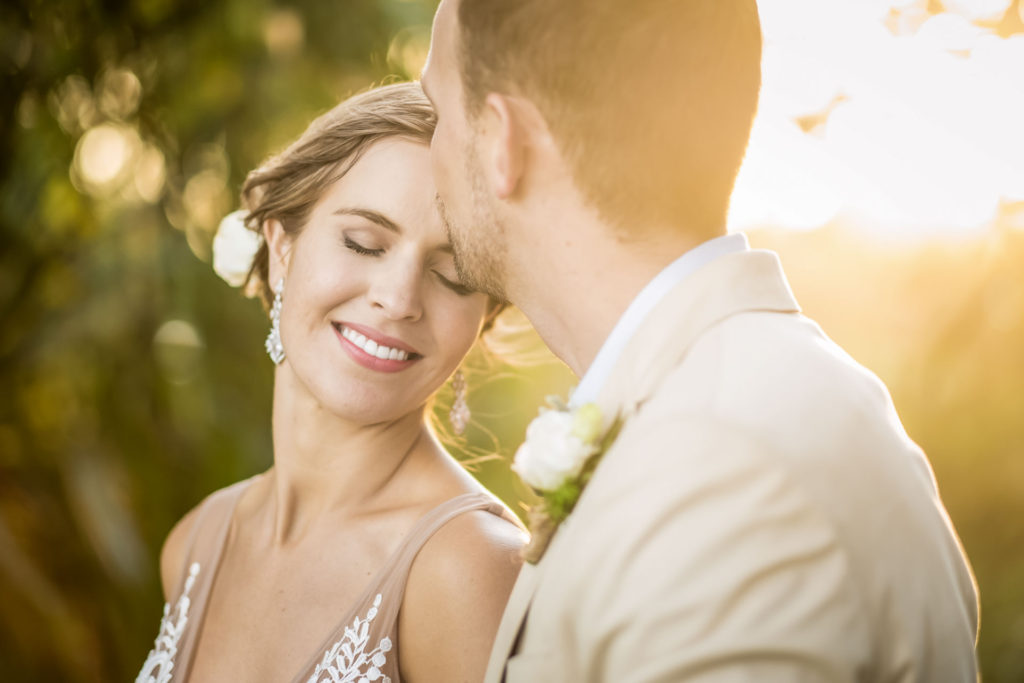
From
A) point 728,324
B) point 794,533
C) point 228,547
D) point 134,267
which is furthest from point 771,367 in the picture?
point 134,267

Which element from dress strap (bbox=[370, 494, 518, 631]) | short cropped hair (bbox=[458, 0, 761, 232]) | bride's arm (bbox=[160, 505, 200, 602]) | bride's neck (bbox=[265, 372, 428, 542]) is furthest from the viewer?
bride's arm (bbox=[160, 505, 200, 602])

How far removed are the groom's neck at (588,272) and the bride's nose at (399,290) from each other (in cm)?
53

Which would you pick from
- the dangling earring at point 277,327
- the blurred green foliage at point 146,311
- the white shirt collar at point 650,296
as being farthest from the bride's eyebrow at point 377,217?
the blurred green foliage at point 146,311

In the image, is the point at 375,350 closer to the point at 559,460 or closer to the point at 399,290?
the point at 399,290

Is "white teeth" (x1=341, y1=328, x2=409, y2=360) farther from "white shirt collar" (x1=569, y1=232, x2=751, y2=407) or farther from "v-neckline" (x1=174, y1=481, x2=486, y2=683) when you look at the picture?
"white shirt collar" (x1=569, y1=232, x2=751, y2=407)

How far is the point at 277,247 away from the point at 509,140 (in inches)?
46.2

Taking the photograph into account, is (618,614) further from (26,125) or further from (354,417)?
(26,125)

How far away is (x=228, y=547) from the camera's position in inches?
106

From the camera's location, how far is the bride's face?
2160 millimetres

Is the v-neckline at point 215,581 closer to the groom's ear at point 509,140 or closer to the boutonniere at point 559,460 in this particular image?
the boutonniere at point 559,460

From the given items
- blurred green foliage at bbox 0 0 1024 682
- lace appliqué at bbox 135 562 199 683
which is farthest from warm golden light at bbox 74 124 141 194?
lace appliqué at bbox 135 562 199 683

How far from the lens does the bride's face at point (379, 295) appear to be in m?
2.16

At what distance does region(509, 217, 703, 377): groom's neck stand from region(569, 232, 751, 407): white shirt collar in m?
0.02

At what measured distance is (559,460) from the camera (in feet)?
4.63
